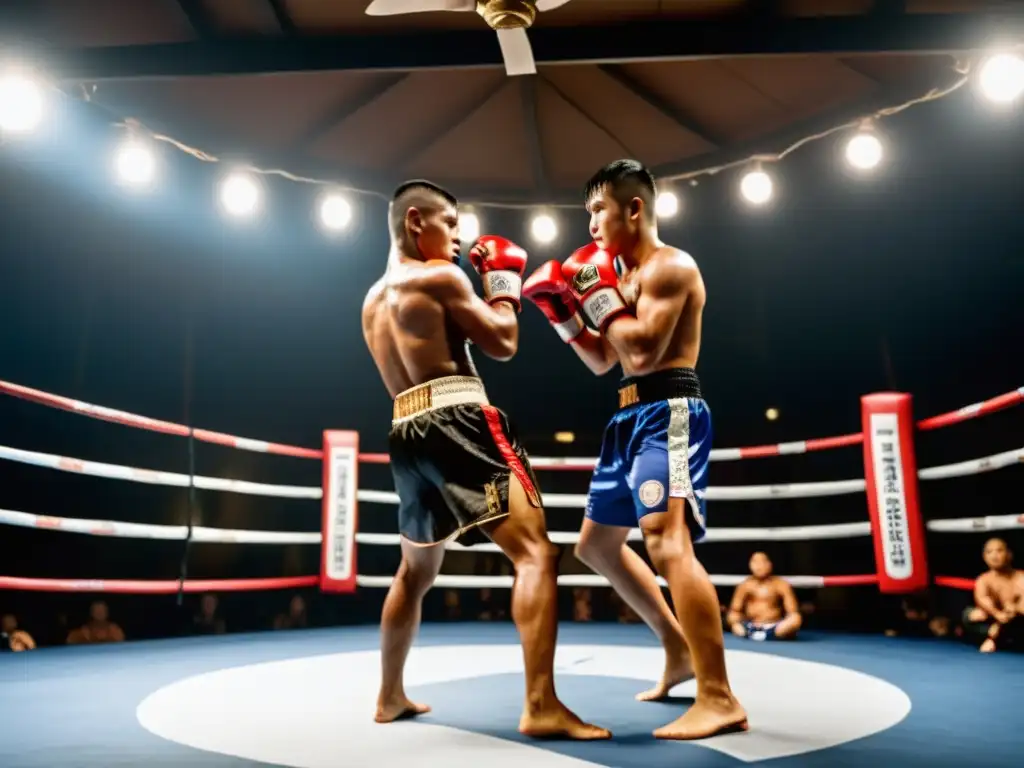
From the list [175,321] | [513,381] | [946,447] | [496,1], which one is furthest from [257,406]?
[946,447]

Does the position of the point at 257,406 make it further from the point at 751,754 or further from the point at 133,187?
the point at 751,754

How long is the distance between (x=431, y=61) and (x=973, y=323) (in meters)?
5.15

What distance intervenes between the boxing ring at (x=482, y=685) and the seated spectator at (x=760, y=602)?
0.62 feet

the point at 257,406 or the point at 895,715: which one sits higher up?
the point at 257,406

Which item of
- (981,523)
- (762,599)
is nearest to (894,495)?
(981,523)

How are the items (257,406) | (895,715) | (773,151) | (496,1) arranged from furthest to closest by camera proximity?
(257,406), (773,151), (496,1), (895,715)

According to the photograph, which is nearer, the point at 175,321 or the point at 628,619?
the point at 628,619

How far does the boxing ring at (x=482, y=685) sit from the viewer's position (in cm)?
154

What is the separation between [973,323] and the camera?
20.9ft

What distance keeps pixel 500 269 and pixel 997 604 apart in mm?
2633

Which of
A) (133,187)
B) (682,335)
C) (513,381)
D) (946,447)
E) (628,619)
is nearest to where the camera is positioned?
(682,335)

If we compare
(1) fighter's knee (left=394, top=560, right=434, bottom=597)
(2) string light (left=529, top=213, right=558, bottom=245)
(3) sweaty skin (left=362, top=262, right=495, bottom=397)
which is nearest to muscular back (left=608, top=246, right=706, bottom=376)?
(3) sweaty skin (left=362, top=262, right=495, bottom=397)

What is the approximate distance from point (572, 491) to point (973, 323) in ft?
12.6

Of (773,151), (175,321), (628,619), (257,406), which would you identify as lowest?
(628,619)
